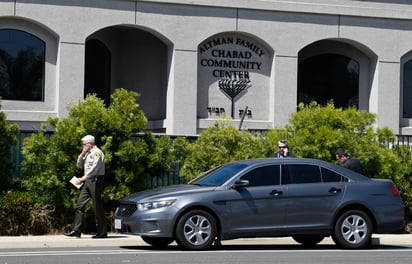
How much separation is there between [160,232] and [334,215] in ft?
9.88

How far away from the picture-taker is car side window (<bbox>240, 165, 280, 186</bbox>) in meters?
16.2

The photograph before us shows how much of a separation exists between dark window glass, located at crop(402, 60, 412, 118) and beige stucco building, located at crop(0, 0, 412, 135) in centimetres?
3

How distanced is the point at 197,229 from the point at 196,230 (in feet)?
0.08

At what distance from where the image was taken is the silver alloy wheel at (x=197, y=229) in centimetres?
1560

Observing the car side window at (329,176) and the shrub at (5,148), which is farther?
the shrub at (5,148)

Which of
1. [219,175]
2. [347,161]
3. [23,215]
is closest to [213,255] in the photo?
[219,175]

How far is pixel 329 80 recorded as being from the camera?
101 feet

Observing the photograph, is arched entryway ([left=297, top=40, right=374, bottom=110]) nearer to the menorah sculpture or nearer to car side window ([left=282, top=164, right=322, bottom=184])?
the menorah sculpture

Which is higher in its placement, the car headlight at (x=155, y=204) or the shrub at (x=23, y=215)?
the car headlight at (x=155, y=204)

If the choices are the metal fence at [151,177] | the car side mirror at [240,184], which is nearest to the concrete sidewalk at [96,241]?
the car side mirror at [240,184]

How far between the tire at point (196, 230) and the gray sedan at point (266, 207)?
0.02m

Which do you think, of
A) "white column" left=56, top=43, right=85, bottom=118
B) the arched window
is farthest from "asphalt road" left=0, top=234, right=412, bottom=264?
the arched window

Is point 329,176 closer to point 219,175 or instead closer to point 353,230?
point 353,230

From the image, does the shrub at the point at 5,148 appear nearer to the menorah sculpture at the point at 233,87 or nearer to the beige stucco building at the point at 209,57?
the beige stucco building at the point at 209,57
